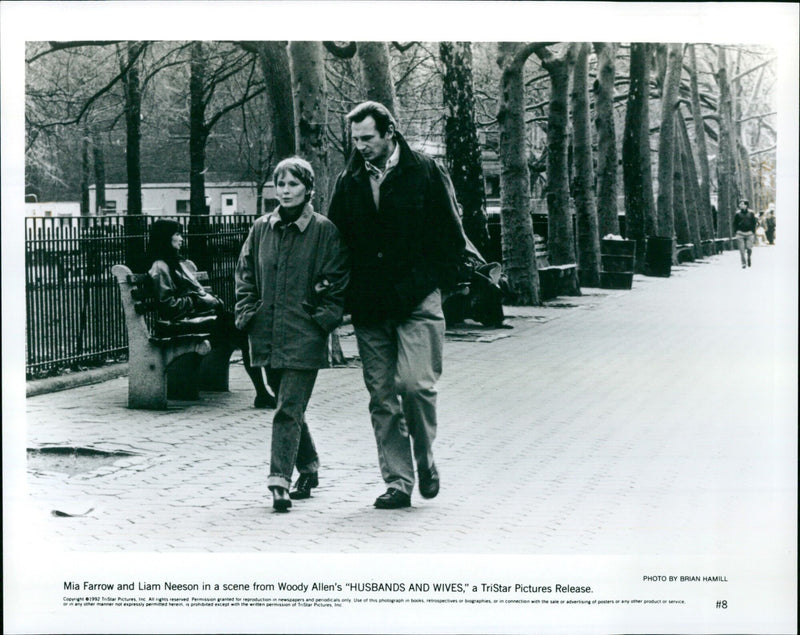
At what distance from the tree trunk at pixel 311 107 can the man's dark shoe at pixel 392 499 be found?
13.0 ft

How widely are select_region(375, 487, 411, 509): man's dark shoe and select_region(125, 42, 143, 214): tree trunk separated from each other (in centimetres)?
318

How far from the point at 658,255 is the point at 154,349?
→ 1290 centimetres

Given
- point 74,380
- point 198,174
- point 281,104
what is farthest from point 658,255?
point 74,380

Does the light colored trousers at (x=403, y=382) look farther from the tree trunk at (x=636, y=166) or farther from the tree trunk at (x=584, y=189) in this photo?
the tree trunk at (x=636, y=166)

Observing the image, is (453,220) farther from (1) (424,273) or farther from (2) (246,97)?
(2) (246,97)

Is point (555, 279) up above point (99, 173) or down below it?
below

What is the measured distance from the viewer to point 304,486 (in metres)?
5.62

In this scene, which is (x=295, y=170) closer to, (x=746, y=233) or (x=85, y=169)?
(x=85, y=169)

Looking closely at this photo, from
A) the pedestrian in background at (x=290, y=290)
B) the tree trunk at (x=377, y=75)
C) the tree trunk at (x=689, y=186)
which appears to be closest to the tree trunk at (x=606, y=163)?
the tree trunk at (x=689, y=186)

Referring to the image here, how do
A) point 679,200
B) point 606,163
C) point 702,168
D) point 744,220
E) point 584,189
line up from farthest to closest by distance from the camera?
Answer: point 702,168 → point 679,200 → point 606,163 → point 584,189 → point 744,220

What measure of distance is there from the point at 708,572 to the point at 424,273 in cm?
198

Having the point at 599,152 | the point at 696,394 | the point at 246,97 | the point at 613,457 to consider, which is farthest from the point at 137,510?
the point at 599,152

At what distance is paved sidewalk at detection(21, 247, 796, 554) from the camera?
5367mm

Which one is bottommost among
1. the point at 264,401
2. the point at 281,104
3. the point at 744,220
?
the point at 264,401
